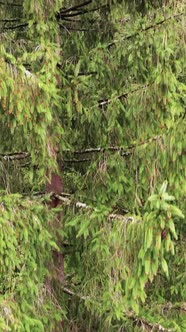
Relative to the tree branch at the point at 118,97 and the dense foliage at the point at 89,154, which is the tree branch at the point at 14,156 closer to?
the dense foliage at the point at 89,154

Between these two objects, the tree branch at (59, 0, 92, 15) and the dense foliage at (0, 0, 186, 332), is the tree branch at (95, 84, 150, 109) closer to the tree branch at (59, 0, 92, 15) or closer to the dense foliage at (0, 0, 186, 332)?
the dense foliage at (0, 0, 186, 332)

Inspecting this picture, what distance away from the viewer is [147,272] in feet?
10.8

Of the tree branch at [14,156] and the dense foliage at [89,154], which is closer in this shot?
the dense foliage at [89,154]

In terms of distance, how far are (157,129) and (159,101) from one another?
361mm

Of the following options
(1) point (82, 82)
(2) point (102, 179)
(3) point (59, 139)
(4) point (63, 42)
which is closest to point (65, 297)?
(2) point (102, 179)

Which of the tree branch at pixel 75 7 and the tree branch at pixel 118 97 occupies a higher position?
the tree branch at pixel 75 7

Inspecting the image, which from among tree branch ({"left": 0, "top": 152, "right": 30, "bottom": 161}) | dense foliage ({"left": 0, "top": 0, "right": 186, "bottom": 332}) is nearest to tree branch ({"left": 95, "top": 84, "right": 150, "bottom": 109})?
dense foliage ({"left": 0, "top": 0, "right": 186, "bottom": 332})

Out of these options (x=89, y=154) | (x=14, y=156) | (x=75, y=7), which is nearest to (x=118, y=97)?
(x=89, y=154)

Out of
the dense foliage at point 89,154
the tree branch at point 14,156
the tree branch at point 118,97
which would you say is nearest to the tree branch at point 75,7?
the dense foliage at point 89,154

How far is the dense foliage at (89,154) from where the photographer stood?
362 centimetres

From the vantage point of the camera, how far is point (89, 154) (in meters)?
5.04

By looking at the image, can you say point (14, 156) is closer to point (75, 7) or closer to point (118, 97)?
point (118, 97)

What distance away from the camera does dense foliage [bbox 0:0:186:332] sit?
11.9ft

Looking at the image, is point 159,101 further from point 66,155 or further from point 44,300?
point 44,300
